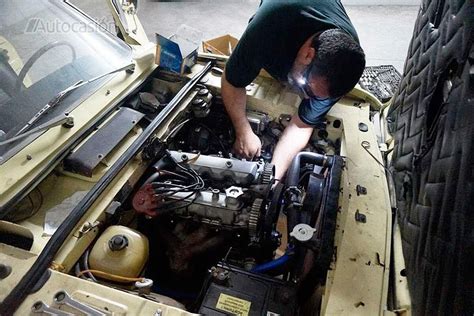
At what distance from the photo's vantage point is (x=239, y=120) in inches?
77.2

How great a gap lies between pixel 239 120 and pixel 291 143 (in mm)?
301

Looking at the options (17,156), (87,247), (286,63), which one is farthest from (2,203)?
(286,63)

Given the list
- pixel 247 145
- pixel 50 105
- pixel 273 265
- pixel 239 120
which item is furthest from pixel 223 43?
pixel 273 265

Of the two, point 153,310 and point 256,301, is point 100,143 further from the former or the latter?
point 256,301

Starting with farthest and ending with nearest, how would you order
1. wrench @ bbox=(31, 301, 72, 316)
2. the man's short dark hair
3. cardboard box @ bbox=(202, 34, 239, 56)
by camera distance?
cardboard box @ bbox=(202, 34, 239, 56) → the man's short dark hair → wrench @ bbox=(31, 301, 72, 316)

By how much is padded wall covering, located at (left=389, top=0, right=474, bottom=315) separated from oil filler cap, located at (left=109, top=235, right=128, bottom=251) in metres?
0.96

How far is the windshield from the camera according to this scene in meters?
1.42

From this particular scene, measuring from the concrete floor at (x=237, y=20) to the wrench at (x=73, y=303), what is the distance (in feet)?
12.8

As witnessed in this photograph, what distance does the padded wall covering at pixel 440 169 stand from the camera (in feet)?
3.07

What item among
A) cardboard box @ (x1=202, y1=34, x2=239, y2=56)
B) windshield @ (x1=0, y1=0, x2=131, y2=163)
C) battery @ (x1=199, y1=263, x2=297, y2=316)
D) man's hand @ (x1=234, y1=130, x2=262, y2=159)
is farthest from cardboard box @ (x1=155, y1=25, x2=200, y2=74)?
battery @ (x1=199, y1=263, x2=297, y2=316)

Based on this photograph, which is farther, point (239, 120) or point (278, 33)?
point (239, 120)
